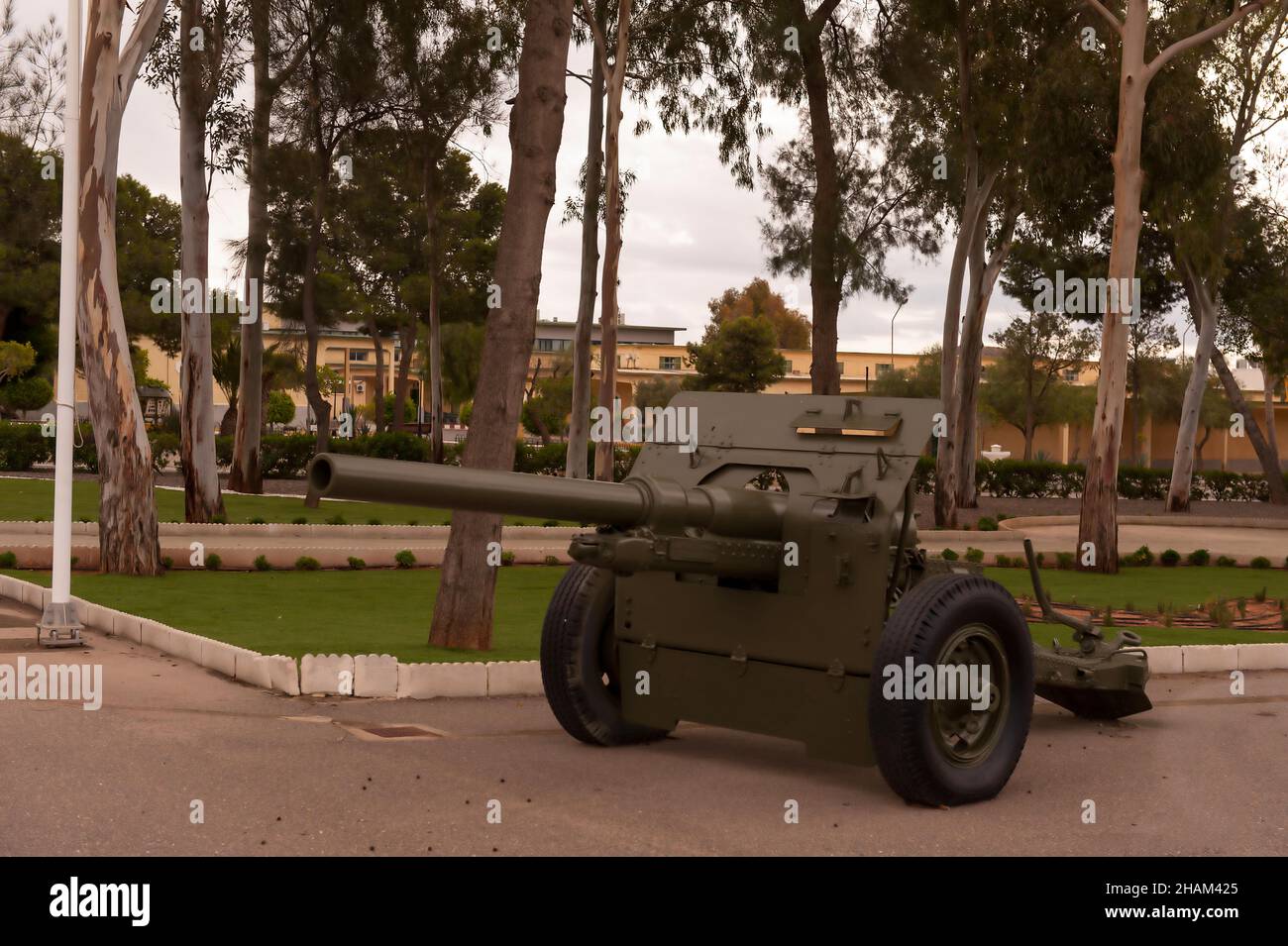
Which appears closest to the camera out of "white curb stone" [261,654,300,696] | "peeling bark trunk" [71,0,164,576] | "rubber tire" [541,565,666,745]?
"rubber tire" [541,565,666,745]

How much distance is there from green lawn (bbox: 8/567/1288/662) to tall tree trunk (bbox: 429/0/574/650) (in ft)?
1.35

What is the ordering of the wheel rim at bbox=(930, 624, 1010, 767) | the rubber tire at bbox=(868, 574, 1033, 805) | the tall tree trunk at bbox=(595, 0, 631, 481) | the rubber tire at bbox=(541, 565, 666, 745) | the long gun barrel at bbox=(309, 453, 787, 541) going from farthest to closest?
the tall tree trunk at bbox=(595, 0, 631, 481), the rubber tire at bbox=(541, 565, 666, 745), the wheel rim at bbox=(930, 624, 1010, 767), the rubber tire at bbox=(868, 574, 1033, 805), the long gun barrel at bbox=(309, 453, 787, 541)

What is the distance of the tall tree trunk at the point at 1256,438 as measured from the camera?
137 feet

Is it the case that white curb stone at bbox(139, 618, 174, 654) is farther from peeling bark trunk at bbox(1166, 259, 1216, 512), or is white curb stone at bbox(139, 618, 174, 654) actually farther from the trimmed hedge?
peeling bark trunk at bbox(1166, 259, 1216, 512)

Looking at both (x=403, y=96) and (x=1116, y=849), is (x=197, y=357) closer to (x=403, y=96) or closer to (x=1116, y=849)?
(x=403, y=96)

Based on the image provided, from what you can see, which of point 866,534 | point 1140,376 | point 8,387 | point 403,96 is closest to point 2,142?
point 8,387

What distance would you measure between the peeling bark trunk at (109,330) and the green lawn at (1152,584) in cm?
958

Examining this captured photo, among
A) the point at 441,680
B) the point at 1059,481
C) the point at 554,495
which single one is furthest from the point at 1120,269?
the point at 1059,481

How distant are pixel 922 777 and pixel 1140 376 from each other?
5866 centimetres

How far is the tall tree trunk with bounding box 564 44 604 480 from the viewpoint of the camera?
31.8 metres

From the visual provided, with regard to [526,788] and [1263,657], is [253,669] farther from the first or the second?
[1263,657]

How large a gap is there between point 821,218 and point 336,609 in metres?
14.7

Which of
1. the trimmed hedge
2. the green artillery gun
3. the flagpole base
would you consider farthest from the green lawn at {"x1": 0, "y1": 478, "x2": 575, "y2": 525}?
the trimmed hedge

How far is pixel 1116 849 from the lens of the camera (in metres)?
6.08
